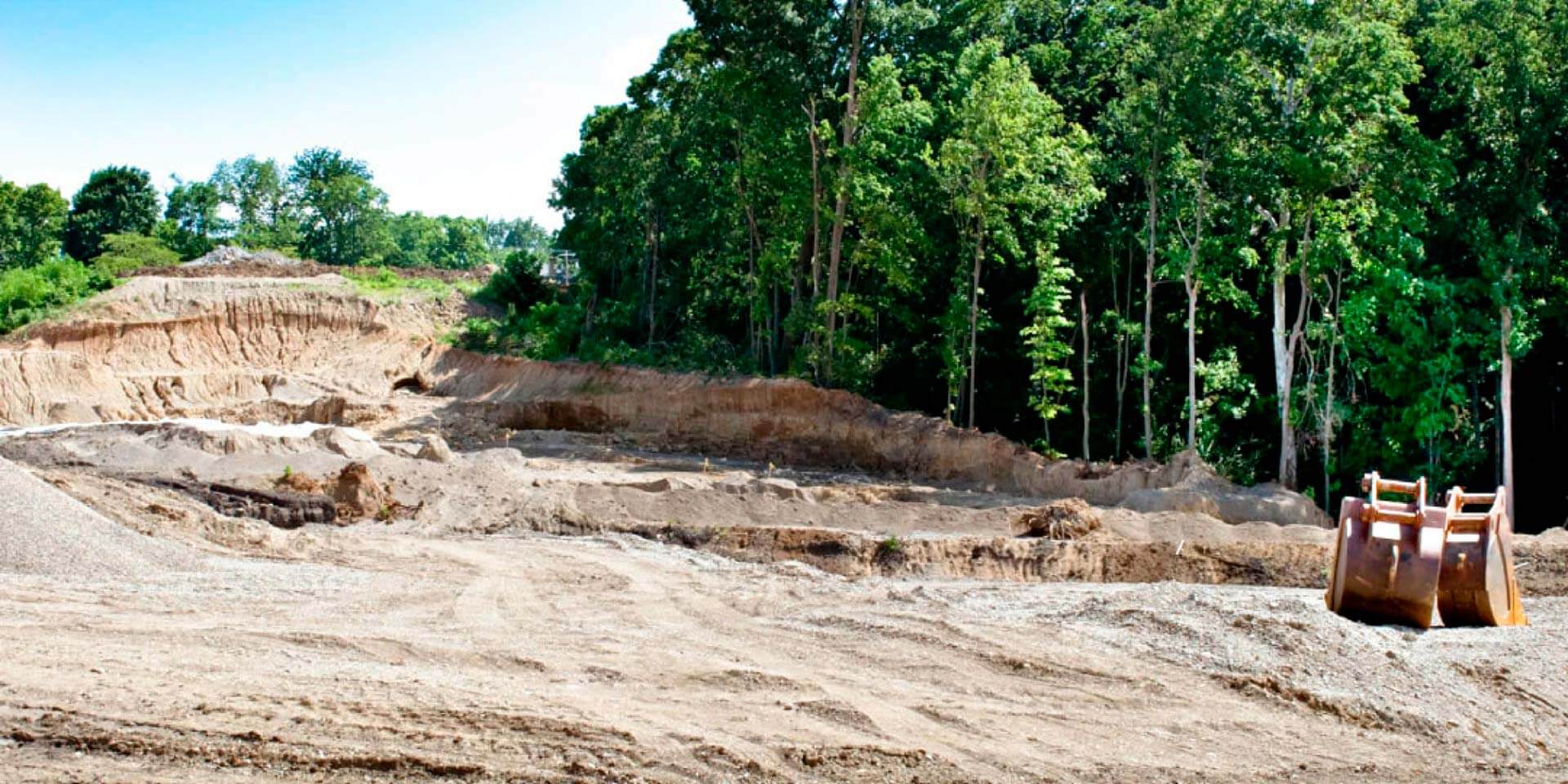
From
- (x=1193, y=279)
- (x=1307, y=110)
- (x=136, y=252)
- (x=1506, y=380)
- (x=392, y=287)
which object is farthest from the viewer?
(x=136, y=252)

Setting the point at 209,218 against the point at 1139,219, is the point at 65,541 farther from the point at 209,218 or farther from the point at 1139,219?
the point at 209,218

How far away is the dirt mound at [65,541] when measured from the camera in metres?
13.4

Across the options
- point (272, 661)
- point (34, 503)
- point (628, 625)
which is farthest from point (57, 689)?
point (34, 503)

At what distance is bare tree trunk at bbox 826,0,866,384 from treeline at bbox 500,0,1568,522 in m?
0.06

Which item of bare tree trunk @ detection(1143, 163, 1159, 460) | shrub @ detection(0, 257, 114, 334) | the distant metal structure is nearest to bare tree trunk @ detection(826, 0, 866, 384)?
bare tree trunk @ detection(1143, 163, 1159, 460)

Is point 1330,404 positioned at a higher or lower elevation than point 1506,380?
lower

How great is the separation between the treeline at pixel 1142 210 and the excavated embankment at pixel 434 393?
1203mm

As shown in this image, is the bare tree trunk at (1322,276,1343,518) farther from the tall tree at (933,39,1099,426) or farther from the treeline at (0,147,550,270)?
the treeline at (0,147,550,270)

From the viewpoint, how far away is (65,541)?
13773 millimetres

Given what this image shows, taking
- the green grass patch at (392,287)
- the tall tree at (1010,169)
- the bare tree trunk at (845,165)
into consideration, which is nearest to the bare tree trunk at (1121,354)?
the tall tree at (1010,169)

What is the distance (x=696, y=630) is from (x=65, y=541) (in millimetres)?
6693

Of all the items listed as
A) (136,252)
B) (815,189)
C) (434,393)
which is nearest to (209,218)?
(136,252)

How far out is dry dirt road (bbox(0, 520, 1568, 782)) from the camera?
311 inches

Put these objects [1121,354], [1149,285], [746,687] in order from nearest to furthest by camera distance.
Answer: [746,687] → [1149,285] → [1121,354]
